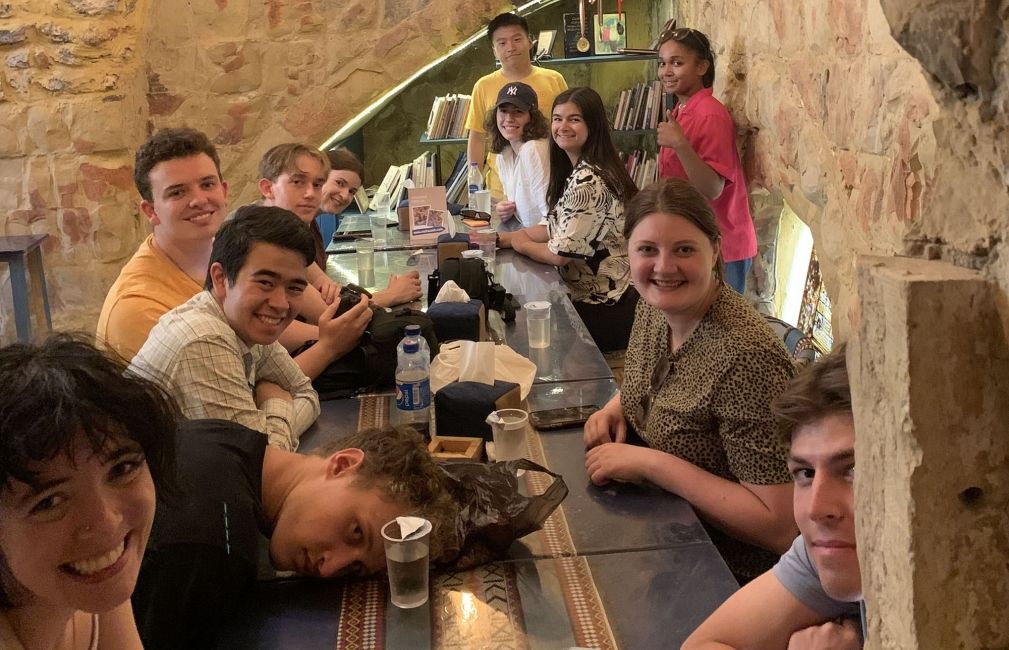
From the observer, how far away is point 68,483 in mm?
1022

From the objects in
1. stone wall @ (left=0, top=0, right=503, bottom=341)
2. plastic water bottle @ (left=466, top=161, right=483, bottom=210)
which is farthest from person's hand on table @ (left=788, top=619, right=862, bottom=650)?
stone wall @ (left=0, top=0, right=503, bottom=341)

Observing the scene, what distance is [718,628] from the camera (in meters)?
1.41

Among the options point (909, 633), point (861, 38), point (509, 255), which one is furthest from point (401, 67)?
point (909, 633)

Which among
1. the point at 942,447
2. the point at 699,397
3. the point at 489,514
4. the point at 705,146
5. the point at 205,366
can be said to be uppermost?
the point at 705,146

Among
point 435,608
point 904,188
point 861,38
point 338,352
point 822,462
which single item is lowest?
point 435,608

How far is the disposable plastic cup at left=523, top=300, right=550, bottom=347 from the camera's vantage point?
2.82 meters

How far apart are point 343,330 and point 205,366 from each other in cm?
71

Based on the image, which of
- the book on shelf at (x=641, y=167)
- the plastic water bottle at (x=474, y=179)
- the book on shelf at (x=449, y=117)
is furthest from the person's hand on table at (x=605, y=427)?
the book on shelf at (x=449, y=117)

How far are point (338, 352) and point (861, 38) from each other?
176cm

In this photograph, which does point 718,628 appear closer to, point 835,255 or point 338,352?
point 338,352

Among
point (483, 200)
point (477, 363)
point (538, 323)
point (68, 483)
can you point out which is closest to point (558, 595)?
point (68, 483)

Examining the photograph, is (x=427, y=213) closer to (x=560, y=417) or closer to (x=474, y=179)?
(x=474, y=179)

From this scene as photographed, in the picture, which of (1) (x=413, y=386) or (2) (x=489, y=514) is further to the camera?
(1) (x=413, y=386)

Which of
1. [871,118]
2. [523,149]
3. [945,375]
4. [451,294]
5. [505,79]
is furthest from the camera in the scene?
[505,79]
